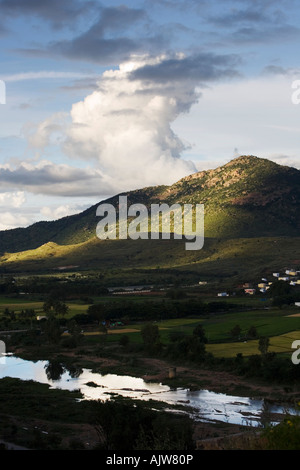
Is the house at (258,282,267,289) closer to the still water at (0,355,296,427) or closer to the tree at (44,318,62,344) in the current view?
the tree at (44,318,62,344)

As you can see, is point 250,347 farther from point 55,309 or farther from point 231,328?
point 55,309

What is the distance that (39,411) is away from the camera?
52.6 m

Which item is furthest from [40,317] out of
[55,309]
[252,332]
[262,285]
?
[262,285]

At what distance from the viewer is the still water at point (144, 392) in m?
51.8

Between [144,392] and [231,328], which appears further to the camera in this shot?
[231,328]

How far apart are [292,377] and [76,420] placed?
23750 millimetres

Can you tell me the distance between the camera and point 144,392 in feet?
200

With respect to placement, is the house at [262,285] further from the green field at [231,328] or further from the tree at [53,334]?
the tree at [53,334]

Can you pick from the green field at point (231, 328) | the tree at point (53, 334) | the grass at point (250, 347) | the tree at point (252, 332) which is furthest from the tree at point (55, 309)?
the tree at point (252, 332)

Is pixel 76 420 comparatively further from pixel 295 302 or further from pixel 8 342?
pixel 295 302

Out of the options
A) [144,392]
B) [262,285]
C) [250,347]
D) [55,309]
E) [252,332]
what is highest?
[262,285]

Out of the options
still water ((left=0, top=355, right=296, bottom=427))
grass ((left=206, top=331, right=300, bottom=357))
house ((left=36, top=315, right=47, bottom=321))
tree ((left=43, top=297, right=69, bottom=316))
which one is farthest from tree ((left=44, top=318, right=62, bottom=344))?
grass ((left=206, top=331, right=300, bottom=357))
